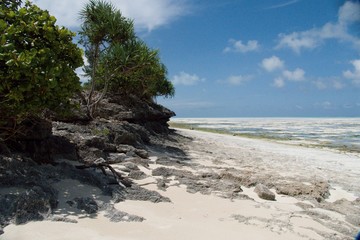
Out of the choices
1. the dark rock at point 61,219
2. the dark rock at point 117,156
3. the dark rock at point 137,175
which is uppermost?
the dark rock at point 117,156

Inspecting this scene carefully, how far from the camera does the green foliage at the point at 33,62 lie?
203 inches

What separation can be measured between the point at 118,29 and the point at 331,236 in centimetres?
1162

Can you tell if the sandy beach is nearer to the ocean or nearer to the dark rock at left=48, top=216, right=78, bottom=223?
the dark rock at left=48, top=216, right=78, bottom=223

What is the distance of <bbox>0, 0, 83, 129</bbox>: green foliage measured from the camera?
5.16 meters

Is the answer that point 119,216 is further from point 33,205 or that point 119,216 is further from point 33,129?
point 33,129

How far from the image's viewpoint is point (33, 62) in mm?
5254

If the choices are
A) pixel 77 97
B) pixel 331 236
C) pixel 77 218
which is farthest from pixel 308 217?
pixel 77 97

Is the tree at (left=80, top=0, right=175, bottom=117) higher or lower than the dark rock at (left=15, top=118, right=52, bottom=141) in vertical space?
higher

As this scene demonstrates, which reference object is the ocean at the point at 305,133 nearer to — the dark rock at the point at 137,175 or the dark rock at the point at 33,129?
the dark rock at the point at 137,175

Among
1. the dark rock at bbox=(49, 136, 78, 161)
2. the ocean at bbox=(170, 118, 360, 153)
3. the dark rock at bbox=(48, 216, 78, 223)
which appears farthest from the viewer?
the ocean at bbox=(170, 118, 360, 153)

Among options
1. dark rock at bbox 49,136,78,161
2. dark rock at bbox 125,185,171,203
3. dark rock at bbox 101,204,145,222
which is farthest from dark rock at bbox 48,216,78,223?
dark rock at bbox 49,136,78,161

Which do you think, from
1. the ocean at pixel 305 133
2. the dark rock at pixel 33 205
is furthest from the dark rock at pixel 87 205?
the ocean at pixel 305 133

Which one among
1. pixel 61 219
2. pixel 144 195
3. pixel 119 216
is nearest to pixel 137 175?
pixel 144 195

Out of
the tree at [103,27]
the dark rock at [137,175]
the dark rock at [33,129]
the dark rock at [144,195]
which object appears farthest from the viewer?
the tree at [103,27]
